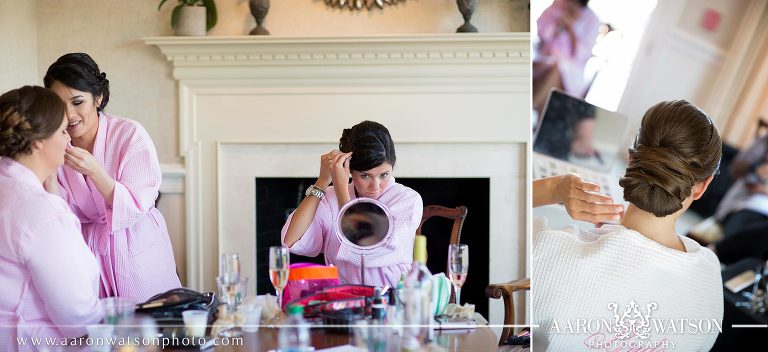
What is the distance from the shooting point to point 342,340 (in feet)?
5.17

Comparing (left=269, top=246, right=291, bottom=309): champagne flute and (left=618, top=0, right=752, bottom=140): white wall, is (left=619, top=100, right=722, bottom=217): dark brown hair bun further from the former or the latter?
(left=269, top=246, right=291, bottom=309): champagne flute

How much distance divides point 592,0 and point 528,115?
1.04 ft

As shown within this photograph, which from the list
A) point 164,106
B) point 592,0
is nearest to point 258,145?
point 164,106

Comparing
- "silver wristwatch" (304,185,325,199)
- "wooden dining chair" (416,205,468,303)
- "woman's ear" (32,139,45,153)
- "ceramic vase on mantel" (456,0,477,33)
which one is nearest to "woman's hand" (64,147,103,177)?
"woman's ear" (32,139,45,153)

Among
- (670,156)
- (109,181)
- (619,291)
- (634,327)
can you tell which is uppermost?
(670,156)

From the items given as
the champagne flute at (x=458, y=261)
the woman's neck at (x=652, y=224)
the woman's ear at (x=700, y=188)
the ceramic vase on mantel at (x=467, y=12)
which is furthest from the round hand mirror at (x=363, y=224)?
the woman's ear at (x=700, y=188)

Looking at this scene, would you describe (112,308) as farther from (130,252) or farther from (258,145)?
(258,145)

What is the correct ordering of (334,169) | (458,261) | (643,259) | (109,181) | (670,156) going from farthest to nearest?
(334,169) < (109,181) < (458,261) < (643,259) < (670,156)

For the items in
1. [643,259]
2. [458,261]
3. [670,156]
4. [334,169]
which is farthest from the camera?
[334,169]

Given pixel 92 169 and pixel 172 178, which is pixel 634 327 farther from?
pixel 92 169

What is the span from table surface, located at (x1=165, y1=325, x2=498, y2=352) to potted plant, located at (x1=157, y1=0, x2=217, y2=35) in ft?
2.53

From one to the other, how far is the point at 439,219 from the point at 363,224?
0.22m

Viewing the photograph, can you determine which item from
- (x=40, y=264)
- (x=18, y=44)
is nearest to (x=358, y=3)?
(x=18, y=44)

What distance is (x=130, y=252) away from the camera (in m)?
1.86
